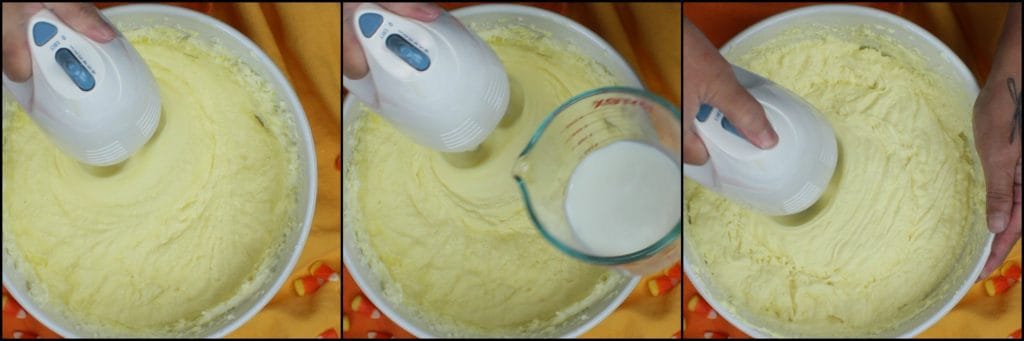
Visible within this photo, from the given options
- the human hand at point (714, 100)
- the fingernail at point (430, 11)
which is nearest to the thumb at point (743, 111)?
the human hand at point (714, 100)

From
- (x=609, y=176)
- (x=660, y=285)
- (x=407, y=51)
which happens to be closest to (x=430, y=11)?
(x=407, y=51)

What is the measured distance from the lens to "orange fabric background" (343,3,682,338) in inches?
36.0

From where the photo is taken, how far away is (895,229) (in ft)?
2.64

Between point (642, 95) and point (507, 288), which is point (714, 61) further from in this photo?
point (507, 288)

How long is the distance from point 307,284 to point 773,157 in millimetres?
542

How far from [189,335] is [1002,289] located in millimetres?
859

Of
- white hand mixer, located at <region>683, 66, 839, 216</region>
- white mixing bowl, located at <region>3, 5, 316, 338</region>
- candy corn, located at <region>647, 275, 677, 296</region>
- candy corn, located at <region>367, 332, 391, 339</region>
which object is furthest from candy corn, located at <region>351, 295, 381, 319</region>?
white hand mixer, located at <region>683, 66, 839, 216</region>

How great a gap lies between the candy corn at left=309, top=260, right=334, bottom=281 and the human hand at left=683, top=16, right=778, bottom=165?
1.53 ft

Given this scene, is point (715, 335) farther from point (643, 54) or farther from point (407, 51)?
point (407, 51)

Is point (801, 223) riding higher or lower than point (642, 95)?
lower

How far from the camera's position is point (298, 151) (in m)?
0.85

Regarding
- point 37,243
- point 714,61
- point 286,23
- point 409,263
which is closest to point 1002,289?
→ point 714,61

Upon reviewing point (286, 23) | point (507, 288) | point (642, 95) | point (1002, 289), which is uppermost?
point (642, 95)

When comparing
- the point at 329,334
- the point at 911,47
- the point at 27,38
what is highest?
the point at 27,38
